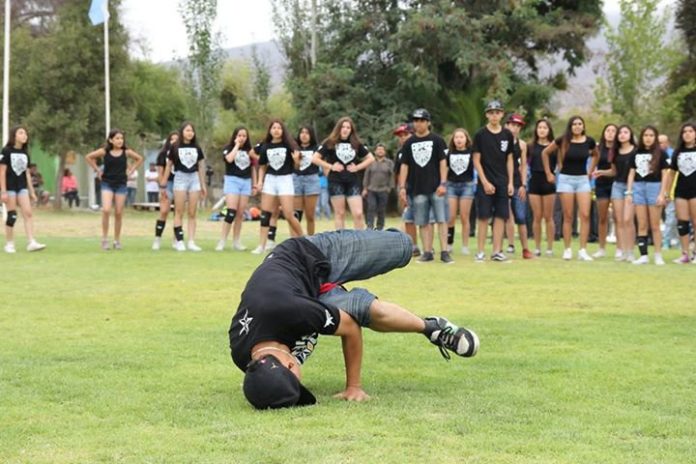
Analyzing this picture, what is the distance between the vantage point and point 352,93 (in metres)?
40.0

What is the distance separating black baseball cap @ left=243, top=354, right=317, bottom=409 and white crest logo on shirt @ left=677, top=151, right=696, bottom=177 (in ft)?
32.6

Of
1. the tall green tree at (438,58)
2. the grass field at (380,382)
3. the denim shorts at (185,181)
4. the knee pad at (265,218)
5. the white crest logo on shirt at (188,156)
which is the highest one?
the tall green tree at (438,58)

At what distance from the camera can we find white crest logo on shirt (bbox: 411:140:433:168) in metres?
15.2

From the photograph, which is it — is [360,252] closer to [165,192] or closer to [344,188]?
[344,188]

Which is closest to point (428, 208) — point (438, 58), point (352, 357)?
point (352, 357)

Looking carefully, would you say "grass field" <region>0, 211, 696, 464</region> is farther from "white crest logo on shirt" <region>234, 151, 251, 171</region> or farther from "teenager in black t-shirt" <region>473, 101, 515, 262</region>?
"white crest logo on shirt" <region>234, 151, 251, 171</region>

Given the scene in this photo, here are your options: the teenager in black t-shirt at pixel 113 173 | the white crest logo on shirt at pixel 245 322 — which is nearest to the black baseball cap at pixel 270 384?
the white crest logo on shirt at pixel 245 322

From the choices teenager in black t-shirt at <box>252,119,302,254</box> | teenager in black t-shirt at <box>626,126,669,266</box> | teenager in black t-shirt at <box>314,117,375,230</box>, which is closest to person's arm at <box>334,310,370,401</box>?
teenager in black t-shirt at <box>626,126,669,266</box>

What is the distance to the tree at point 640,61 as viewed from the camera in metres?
45.5

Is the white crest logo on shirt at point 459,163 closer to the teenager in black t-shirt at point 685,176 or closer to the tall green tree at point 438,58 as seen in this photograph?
the teenager in black t-shirt at point 685,176

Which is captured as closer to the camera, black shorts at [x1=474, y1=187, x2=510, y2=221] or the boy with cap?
the boy with cap

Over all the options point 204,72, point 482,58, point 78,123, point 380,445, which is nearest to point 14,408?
point 380,445

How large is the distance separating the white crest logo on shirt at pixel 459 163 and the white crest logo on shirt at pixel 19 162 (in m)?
6.56

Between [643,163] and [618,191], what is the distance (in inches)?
28.5
